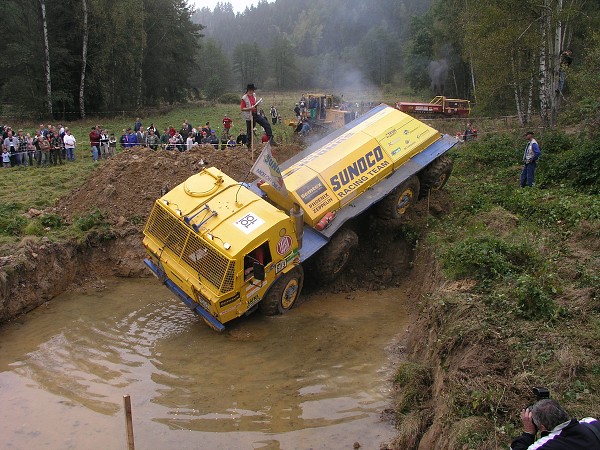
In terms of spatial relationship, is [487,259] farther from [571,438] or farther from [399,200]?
[571,438]

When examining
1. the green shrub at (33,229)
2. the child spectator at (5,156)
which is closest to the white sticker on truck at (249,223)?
the green shrub at (33,229)

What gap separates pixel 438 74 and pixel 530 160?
3349 cm

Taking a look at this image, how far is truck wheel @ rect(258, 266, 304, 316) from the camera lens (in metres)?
10.7

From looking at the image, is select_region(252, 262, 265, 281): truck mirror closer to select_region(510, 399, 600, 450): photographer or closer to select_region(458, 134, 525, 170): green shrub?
select_region(510, 399, 600, 450): photographer

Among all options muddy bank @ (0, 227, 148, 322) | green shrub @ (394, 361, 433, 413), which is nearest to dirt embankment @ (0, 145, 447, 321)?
muddy bank @ (0, 227, 148, 322)

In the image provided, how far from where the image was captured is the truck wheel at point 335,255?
38.1ft

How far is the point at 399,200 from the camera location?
12938mm

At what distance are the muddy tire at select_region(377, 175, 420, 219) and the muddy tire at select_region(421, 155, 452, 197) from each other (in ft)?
1.92

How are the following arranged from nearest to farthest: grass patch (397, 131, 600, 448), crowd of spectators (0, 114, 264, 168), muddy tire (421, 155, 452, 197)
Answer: grass patch (397, 131, 600, 448), muddy tire (421, 155, 452, 197), crowd of spectators (0, 114, 264, 168)

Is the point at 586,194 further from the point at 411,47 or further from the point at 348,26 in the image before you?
the point at 348,26

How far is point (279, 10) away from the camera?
131250 millimetres

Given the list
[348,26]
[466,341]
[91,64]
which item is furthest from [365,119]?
[348,26]

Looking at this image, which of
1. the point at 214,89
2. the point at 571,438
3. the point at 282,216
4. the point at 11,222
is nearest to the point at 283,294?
the point at 282,216

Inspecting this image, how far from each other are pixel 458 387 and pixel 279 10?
445 feet
